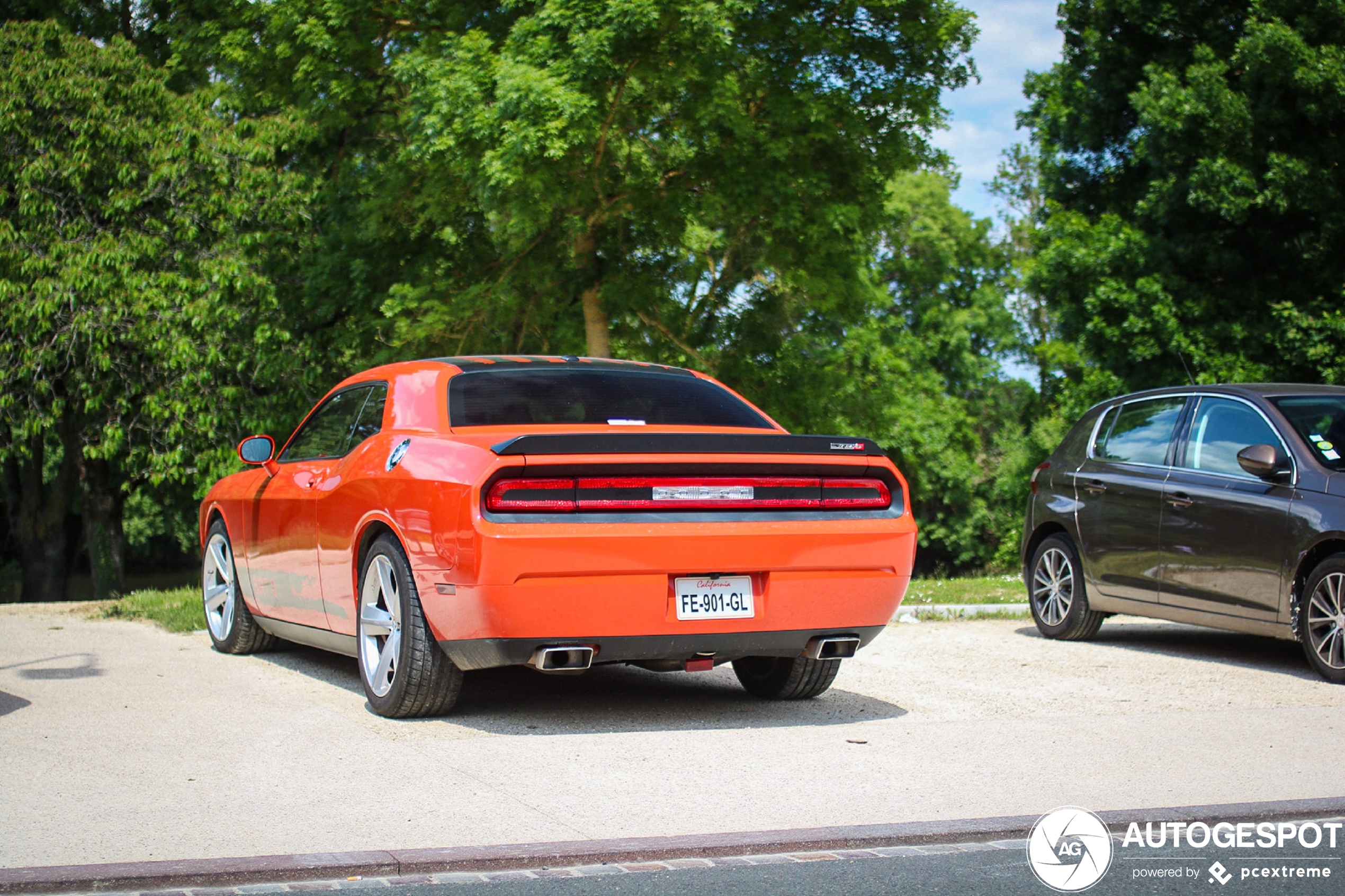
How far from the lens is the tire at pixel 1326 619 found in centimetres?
758

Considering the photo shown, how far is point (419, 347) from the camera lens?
20.6 m

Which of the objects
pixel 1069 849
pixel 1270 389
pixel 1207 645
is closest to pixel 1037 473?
pixel 1207 645

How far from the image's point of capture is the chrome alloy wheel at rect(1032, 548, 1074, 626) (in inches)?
385

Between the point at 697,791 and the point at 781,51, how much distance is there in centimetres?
1693

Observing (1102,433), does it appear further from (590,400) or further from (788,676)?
(590,400)

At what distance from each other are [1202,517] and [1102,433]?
140 cm

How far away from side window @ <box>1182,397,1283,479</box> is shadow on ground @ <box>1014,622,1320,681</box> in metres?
1.20

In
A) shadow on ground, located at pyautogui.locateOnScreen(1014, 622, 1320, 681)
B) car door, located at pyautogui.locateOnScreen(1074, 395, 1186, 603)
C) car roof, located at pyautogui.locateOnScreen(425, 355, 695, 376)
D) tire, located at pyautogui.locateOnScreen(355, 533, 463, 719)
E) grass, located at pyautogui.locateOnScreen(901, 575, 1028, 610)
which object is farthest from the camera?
grass, located at pyautogui.locateOnScreen(901, 575, 1028, 610)

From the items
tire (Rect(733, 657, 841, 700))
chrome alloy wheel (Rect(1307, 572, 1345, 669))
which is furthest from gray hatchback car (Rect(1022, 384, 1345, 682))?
tire (Rect(733, 657, 841, 700))

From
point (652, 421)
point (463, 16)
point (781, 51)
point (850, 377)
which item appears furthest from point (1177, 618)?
point (850, 377)

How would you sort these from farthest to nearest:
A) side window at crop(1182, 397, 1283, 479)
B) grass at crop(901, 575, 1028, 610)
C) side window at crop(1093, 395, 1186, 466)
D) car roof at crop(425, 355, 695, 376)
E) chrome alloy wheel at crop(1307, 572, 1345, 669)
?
grass at crop(901, 575, 1028, 610) → side window at crop(1093, 395, 1186, 466) → side window at crop(1182, 397, 1283, 479) → chrome alloy wheel at crop(1307, 572, 1345, 669) → car roof at crop(425, 355, 695, 376)

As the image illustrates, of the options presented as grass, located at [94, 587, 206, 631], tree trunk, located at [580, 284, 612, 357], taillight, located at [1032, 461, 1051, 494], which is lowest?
grass, located at [94, 587, 206, 631]

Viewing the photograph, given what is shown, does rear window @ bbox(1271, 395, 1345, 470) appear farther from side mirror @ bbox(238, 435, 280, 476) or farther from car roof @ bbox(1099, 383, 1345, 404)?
side mirror @ bbox(238, 435, 280, 476)

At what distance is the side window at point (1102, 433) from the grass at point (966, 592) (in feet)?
6.27
